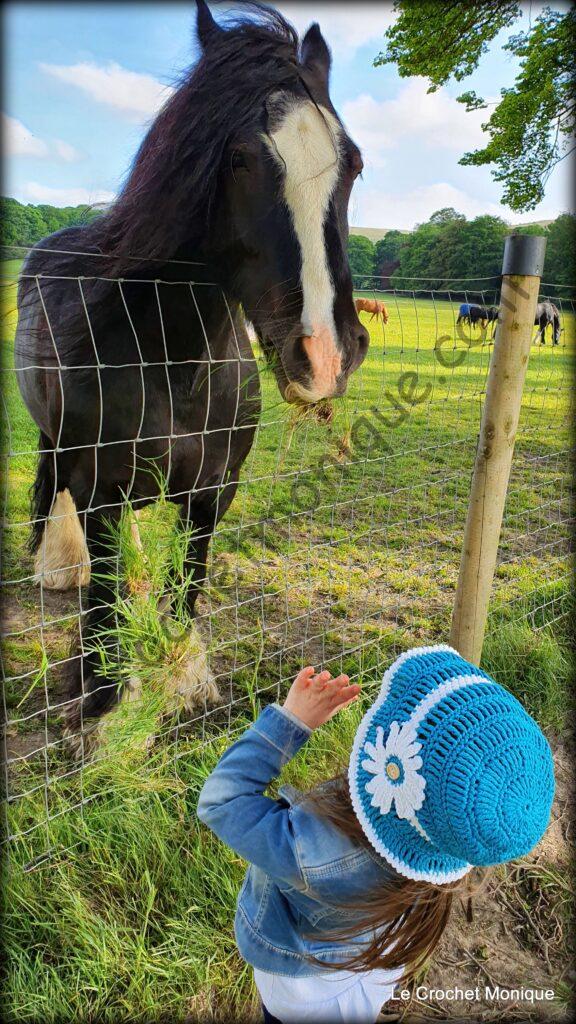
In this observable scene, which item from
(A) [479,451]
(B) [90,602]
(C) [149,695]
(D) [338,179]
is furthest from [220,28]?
(C) [149,695]

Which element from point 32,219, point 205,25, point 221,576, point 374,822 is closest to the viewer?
point 374,822

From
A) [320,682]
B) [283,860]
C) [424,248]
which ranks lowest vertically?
[283,860]

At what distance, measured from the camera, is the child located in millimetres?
939

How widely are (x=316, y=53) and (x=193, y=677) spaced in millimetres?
2195

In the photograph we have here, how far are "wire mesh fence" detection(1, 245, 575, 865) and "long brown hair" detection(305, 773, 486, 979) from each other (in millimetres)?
759

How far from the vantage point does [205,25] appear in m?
2.01

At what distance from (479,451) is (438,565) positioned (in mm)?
1830

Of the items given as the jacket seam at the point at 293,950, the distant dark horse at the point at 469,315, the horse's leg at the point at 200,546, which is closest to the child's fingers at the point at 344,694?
the jacket seam at the point at 293,950

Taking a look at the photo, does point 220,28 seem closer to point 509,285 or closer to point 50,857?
point 509,285

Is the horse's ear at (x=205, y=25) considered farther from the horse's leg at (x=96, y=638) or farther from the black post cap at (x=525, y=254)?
the horse's leg at (x=96, y=638)

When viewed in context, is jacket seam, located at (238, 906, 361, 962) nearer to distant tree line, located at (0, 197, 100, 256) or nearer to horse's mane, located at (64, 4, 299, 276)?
horse's mane, located at (64, 4, 299, 276)

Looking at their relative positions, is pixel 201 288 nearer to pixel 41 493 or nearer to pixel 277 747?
pixel 277 747

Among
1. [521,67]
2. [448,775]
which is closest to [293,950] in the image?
[448,775]

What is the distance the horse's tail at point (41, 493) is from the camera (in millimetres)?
3350
